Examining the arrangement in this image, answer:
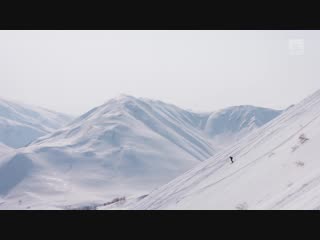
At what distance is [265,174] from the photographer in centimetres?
1633

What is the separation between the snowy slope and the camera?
1273 cm

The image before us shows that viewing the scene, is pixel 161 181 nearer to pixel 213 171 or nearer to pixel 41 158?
pixel 41 158

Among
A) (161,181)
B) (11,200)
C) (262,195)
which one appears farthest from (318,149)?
(161,181)

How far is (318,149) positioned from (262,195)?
3.70 meters

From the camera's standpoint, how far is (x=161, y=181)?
180750 mm

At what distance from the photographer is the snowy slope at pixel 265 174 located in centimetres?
1273
